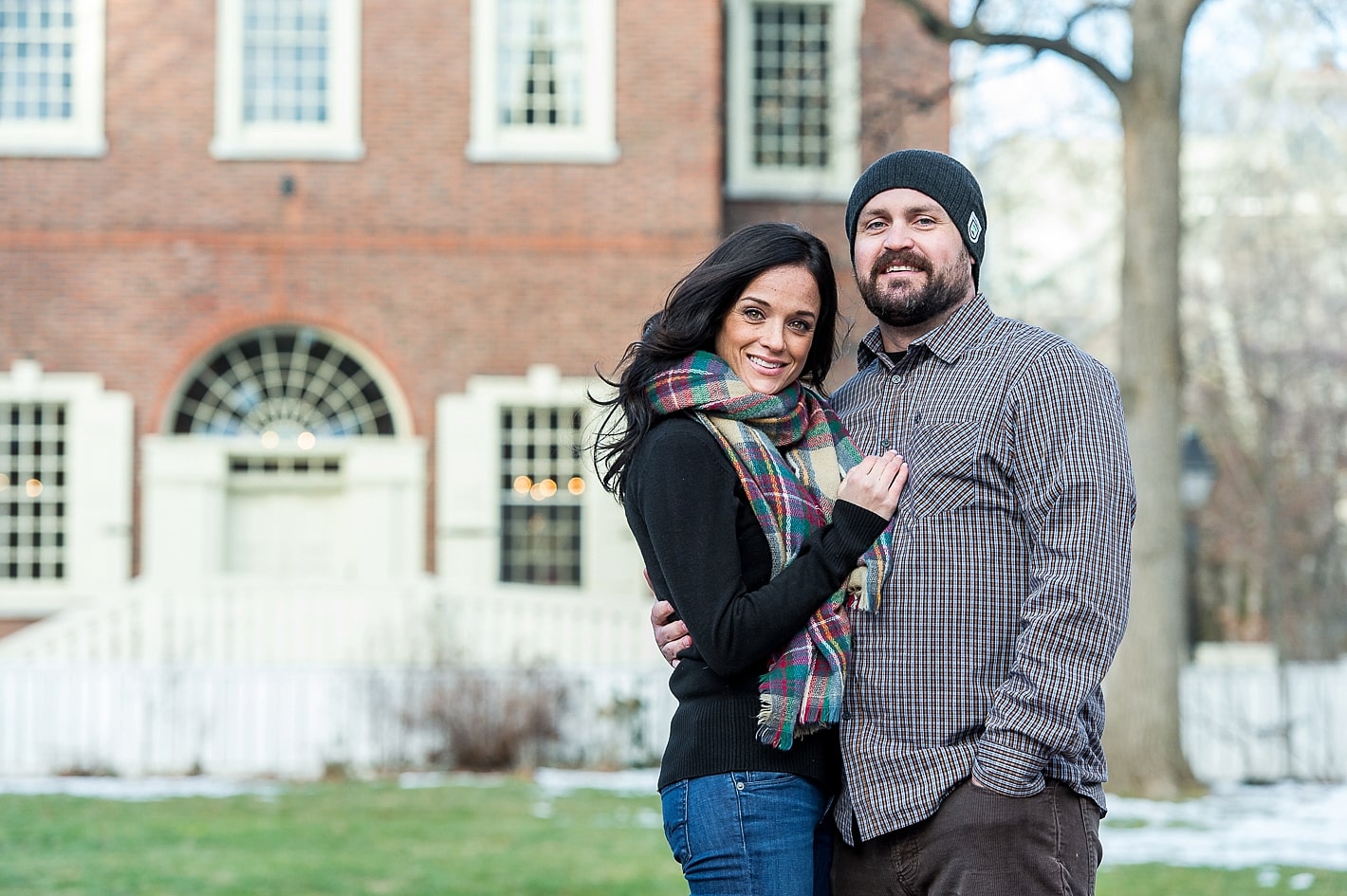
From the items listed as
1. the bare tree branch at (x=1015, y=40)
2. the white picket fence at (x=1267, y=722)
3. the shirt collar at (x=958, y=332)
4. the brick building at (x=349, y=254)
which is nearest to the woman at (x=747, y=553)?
the shirt collar at (x=958, y=332)

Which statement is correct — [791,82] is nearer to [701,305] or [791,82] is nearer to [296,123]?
[296,123]

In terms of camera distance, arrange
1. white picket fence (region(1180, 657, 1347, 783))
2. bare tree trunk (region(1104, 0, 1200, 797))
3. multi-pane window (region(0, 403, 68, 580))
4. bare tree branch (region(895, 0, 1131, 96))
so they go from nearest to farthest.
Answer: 1. bare tree branch (region(895, 0, 1131, 96))
2. bare tree trunk (region(1104, 0, 1200, 797))
3. white picket fence (region(1180, 657, 1347, 783))
4. multi-pane window (region(0, 403, 68, 580))

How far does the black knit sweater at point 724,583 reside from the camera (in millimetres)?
3154

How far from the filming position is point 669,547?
3227 mm

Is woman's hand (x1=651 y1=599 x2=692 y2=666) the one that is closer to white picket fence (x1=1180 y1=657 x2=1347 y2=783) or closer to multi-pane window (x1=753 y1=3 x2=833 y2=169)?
white picket fence (x1=1180 y1=657 x2=1347 y2=783)

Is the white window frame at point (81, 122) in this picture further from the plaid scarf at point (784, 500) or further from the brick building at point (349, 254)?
the plaid scarf at point (784, 500)

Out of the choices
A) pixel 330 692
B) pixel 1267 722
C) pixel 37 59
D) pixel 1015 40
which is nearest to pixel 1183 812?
pixel 1267 722

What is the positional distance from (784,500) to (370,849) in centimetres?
712

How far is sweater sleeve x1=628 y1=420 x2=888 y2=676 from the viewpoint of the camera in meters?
3.15

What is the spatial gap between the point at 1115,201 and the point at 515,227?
13.5 meters

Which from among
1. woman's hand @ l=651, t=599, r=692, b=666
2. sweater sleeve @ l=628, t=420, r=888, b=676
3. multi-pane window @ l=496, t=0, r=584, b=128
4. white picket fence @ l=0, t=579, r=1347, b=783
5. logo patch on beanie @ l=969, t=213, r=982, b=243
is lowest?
white picket fence @ l=0, t=579, r=1347, b=783

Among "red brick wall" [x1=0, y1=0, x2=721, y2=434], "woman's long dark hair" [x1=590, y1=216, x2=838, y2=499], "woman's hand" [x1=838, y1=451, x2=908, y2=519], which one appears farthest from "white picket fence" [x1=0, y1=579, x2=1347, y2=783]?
"woman's hand" [x1=838, y1=451, x2=908, y2=519]

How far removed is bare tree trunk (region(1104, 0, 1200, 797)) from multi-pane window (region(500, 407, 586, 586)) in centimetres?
628

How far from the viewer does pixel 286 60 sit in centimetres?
1750
